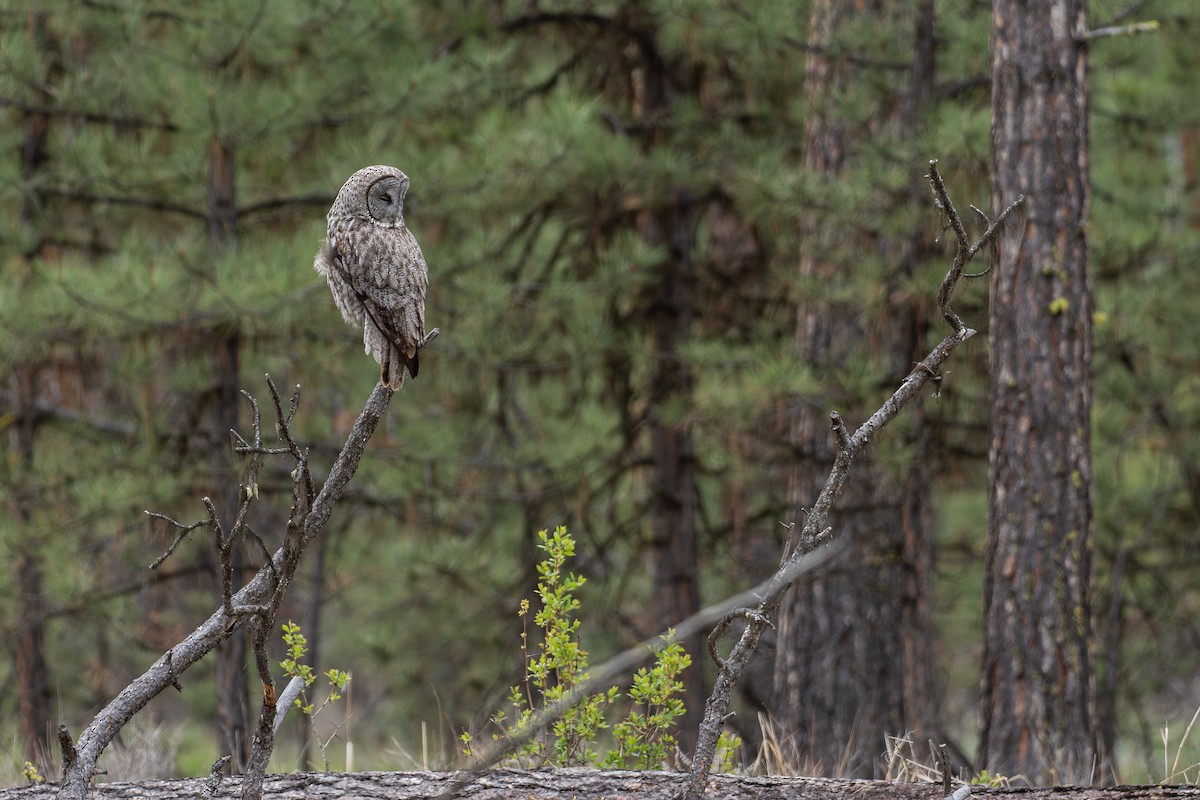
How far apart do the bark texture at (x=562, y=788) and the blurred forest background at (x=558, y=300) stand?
3322 mm

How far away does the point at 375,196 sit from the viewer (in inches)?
181

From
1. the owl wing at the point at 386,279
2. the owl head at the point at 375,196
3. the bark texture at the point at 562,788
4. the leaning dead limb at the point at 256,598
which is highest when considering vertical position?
the owl head at the point at 375,196

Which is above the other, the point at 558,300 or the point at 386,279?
the point at 558,300

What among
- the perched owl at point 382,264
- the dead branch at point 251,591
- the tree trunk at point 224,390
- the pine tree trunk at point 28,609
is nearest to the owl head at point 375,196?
the perched owl at point 382,264

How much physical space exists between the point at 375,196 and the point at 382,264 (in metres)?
0.23

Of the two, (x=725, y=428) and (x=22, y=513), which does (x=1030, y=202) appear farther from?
(x=22, y=513)

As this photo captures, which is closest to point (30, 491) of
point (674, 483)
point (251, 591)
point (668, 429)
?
point (668, 429)

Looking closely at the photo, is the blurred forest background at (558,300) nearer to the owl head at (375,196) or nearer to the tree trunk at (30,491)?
the tree trunk at (30,491)

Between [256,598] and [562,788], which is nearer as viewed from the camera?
[256,598]

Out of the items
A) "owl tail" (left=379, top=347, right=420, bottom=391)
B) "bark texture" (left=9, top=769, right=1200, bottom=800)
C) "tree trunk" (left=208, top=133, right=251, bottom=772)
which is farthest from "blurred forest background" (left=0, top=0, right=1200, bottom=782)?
"owl tail" (left=379, top=347, right=420, bottom=391)

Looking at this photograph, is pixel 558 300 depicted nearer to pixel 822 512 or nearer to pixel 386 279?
pixel 386 279

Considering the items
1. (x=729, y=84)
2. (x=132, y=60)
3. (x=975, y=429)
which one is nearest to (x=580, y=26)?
(x=729, y=84)

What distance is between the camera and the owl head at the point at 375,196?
4582 mm

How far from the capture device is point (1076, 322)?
21.7 feet
